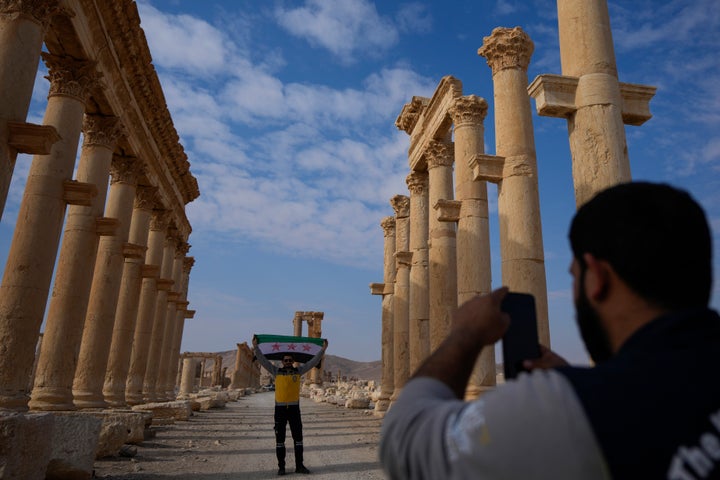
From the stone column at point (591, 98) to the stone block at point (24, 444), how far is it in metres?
7.66

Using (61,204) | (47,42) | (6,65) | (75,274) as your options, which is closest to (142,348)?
(75,274)

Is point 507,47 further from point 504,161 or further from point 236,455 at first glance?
point 236,455

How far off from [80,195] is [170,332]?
60.4 feet

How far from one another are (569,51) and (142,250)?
14657 millimetres

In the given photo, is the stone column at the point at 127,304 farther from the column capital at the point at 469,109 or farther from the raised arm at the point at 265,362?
the column capital at the point at 469,109

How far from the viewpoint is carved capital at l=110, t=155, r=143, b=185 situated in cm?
1850

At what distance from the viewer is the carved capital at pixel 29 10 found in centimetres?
957

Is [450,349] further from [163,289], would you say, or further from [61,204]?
[163,289]

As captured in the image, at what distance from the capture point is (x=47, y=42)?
502 inches

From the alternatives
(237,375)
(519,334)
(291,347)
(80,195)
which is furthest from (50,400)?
(237,375)

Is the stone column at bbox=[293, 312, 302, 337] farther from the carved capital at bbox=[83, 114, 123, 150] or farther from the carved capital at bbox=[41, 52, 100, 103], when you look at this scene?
the carved capital at bbox=[41, 52, 100, 103]

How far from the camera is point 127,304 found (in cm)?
1984

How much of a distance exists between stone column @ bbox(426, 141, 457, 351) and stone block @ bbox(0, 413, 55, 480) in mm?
10600

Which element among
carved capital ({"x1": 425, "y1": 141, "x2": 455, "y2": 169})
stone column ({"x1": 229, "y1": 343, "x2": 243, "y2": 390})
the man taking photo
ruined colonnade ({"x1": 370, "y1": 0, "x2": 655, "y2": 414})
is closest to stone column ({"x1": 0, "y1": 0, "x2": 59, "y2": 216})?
ruined colonnade ({"x1": 370, "y1": 0, "x2": 655, "y2": 414})
